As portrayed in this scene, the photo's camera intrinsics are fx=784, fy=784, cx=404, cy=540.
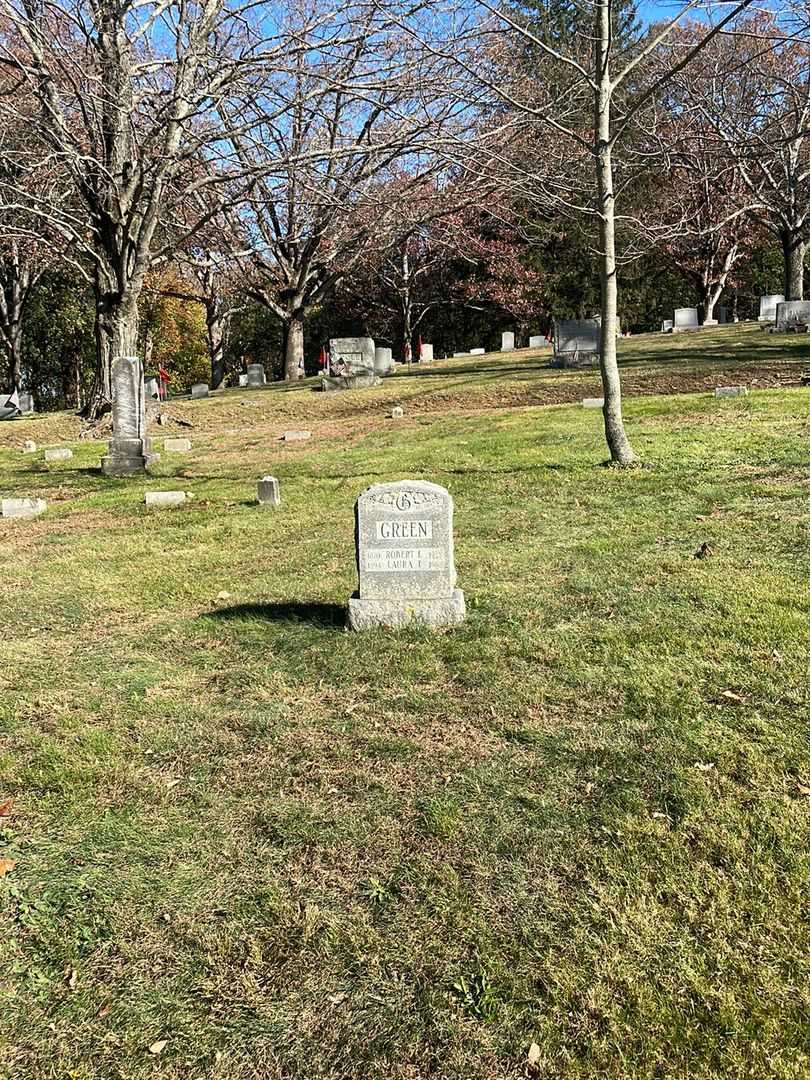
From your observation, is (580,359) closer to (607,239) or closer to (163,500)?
(607,239)

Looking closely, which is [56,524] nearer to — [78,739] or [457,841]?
[78,739]

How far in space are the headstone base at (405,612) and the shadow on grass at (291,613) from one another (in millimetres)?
218

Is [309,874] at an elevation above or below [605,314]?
below

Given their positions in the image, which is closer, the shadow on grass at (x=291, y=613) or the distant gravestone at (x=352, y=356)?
the shadow on grass at (x=291, y=613)

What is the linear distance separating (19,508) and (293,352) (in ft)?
68.2

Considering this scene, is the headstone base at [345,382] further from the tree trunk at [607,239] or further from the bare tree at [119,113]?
the tree trunk at [607,239]

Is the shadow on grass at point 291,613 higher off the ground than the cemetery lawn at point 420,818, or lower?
higher

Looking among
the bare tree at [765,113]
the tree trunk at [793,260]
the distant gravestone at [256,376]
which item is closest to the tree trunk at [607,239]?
the bare tree at [765,113]

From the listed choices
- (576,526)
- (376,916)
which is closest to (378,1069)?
(376,916)

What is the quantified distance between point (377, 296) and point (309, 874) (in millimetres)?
43936

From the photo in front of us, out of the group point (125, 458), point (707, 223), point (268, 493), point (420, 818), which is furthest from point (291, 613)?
point (707, 223)

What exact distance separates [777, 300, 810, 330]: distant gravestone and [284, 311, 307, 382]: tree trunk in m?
16.4

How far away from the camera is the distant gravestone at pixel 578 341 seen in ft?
69.7

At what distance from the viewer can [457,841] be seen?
3279 millimetres
